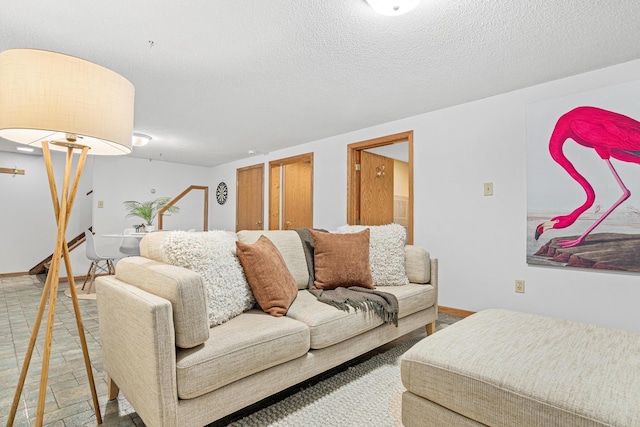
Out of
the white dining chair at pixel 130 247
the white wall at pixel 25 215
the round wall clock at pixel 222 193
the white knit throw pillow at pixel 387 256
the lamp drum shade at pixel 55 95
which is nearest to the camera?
the lamp drum shade at pixel 55 95

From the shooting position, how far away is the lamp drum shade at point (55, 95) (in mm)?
1175

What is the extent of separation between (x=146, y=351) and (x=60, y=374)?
130 cm

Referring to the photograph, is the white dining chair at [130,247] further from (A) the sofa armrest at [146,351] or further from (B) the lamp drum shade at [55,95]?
(B) the lamp drum shade at [55,95]

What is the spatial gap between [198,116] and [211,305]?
9.39 feet

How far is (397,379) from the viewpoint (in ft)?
6.46

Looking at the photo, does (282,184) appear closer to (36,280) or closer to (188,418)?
(36,280)

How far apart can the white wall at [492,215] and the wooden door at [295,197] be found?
231 centimetres

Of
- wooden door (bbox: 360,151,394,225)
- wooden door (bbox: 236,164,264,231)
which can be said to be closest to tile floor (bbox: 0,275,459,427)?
wooden door (bbox: 360,151,394,225)

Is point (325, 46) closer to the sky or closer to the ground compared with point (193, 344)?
closer to the sky

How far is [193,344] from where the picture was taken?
1.30 meters

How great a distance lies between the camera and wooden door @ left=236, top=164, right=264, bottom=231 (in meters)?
5.96

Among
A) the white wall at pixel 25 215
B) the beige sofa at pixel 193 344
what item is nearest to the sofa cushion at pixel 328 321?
the beige sofa at pixel 193 344

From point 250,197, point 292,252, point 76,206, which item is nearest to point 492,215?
point 292,252

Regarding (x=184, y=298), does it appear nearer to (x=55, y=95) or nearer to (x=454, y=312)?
(x=55, y=95)
